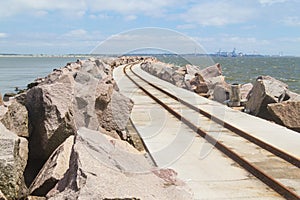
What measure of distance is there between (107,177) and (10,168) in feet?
3.92

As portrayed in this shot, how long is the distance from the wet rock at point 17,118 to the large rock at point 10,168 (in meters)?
0.93

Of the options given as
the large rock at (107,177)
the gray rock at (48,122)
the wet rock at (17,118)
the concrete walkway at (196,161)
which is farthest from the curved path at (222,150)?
the wet rock at (17,118)

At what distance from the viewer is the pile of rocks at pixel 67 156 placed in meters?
4.04

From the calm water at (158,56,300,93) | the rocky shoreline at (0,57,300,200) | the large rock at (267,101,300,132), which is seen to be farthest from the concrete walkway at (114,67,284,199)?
the calm water at (158,56,300,93)

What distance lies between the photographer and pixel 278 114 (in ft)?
34.4

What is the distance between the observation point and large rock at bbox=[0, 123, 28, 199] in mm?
4570

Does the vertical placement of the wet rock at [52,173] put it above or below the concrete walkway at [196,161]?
above

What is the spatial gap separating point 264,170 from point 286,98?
6605 millimetres

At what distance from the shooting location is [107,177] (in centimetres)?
407

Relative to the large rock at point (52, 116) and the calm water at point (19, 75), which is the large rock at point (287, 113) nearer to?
the large rock at point (52, 116)

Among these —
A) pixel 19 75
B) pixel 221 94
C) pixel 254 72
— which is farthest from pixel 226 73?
pixel 221 94

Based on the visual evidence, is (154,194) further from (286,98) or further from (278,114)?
(286,98)

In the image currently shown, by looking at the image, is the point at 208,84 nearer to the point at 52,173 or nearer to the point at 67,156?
the point at 67,156

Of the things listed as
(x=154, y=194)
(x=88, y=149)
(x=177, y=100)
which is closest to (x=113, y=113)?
(x=88, y=149)
